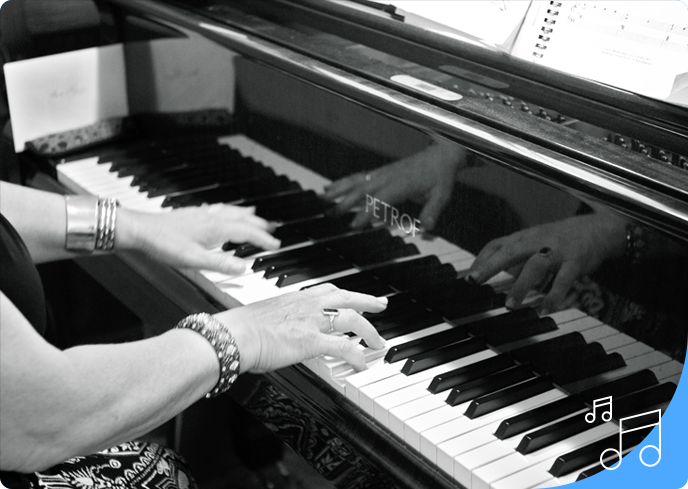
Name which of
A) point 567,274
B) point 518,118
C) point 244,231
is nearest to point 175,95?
point 244,231

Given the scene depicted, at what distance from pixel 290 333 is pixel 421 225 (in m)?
0.33

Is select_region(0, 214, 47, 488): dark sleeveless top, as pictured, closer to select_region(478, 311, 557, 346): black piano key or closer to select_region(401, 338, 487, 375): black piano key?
select_region(401, 338, 487, 375): black piano key

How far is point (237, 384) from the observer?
1628 millimetres

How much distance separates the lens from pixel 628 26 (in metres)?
1.35

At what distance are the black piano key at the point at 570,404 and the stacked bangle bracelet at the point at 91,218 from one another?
38.2 inches

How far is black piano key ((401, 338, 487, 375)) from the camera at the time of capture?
1381 millimetres

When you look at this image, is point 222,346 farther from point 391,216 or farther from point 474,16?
point 474,16

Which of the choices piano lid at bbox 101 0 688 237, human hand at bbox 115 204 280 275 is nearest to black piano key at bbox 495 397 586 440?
piano lid at bbox 101 0 688 237

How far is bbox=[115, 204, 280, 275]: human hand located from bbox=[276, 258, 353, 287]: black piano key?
0.11 meters

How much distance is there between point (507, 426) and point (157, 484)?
718 millimetres

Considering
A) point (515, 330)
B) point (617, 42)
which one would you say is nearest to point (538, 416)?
point (515, 330)

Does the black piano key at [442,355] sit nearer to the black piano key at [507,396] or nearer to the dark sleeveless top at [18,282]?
the black piano key at [507,396]

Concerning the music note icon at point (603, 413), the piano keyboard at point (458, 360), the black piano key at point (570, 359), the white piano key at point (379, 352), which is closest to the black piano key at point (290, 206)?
the piano keyboard at point (458, 360)

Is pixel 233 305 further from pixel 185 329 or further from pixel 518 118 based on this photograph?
pixel 518 118
